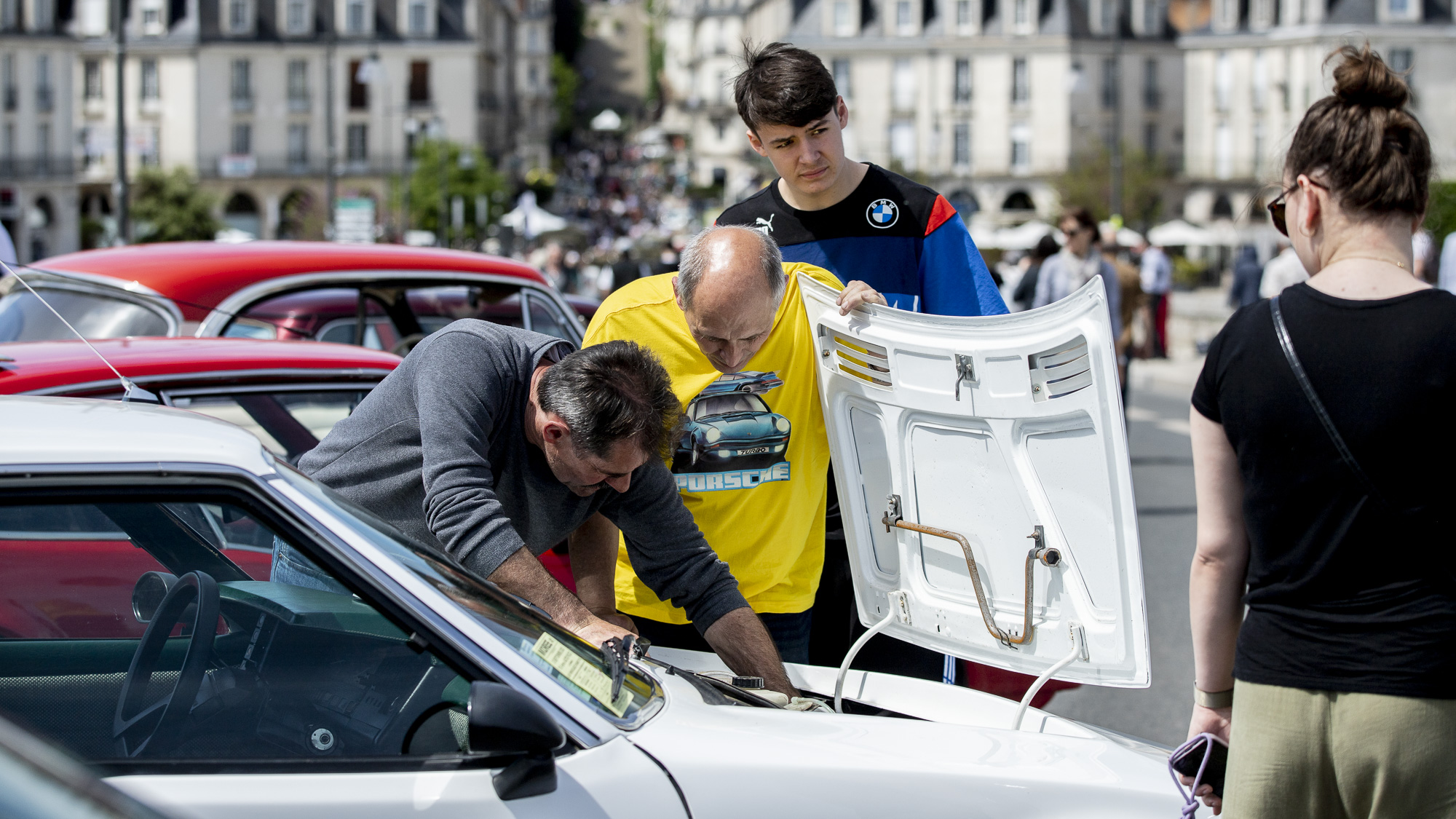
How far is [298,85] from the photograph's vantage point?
7212 centimetres

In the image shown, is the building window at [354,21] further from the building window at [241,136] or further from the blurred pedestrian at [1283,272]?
the blurred pedestrian at [1283,272]

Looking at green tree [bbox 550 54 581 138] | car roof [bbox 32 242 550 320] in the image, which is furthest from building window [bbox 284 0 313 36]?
car roof [bbox 32 242 550 320]

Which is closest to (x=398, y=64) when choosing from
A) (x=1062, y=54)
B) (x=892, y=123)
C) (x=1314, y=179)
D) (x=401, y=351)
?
(x=892, y=123)

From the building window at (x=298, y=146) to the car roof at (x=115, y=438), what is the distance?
73414 millimetres

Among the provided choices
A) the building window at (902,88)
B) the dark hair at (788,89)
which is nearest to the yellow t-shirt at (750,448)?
A: the dark hair at (788,89)

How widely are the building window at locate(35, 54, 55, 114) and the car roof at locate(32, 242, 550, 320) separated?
68701mm

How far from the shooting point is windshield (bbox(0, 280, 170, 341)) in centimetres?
579

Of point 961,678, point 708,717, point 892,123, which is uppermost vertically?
point 892,123

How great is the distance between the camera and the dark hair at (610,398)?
293 centimetres

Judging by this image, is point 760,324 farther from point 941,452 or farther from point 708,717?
point 708,717

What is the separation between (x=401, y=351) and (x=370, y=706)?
170 inches

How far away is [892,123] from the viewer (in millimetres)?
73688

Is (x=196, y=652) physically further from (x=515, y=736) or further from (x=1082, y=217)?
(x=1082, y=217)

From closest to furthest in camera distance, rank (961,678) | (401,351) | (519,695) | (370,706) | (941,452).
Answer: (519,695), (370,706), (941,452), (961,678), (401,351)
